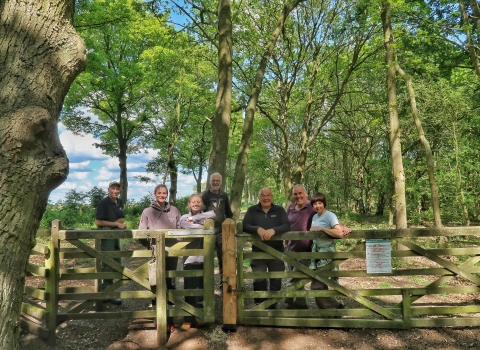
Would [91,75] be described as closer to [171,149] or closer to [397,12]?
[171,149]

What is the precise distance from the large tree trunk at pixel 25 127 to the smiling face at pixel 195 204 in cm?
273

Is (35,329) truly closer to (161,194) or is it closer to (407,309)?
(161,194)

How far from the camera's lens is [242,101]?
1712 centimetres

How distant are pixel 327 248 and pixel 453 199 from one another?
932 centimetres

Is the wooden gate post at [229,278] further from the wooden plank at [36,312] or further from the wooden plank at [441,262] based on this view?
the wooden plank at [36,312]

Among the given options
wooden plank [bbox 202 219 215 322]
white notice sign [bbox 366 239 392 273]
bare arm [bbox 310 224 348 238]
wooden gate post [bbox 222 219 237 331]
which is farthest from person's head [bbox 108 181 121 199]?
white notice sign [bbox 366 239 392 273]

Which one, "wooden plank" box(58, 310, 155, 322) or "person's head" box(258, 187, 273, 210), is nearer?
"wooden plank" box(58, 310, 155, 322)

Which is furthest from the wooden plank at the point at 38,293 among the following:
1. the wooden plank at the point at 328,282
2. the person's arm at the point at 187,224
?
the wooden plank at the point at 328,282

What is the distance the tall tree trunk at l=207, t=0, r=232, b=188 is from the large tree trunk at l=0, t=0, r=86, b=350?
510 centimetres

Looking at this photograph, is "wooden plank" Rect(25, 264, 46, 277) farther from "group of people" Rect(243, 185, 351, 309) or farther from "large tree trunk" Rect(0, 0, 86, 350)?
"group of people" Rect(243, 185, 351, 309)

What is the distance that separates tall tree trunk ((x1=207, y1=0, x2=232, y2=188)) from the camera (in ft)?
24.7

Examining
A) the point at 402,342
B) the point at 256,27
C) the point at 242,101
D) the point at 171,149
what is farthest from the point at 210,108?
the point at 402,342

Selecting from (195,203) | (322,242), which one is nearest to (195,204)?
(195,203)

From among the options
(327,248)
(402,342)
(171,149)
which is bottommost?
(402,342)
